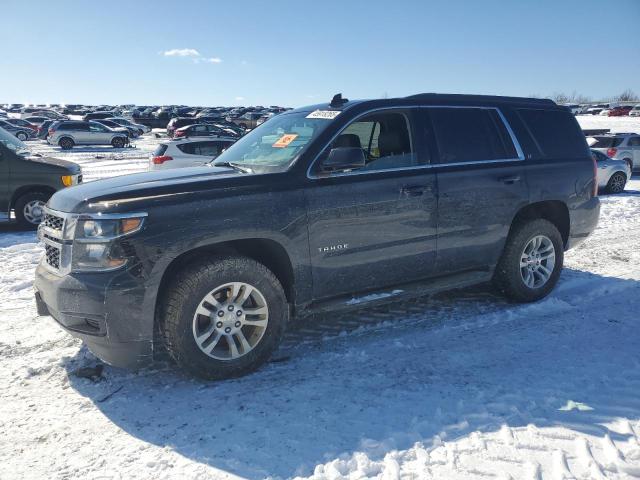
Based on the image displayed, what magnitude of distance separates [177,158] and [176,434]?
34.7ft

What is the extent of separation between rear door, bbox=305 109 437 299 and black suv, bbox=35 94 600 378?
1 cm

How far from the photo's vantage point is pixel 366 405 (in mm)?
3314

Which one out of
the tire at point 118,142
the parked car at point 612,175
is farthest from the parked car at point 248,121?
the parked car at point 612,175

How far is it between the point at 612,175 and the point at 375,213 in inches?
469

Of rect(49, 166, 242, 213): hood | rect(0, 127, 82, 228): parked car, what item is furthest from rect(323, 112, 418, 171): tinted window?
rect(0, 127, 82, 228): parked car

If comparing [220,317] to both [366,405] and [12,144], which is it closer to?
[366,405]

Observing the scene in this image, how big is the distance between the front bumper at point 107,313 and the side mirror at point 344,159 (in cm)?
160

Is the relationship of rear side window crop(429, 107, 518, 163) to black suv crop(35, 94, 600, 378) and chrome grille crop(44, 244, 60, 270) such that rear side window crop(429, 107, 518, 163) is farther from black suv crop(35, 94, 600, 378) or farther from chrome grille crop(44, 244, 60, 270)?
chrome grille crop(44, 244, 60, 270)

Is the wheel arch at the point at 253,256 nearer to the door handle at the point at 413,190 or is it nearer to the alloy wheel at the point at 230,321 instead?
the alloy wheel at the point at 230,321

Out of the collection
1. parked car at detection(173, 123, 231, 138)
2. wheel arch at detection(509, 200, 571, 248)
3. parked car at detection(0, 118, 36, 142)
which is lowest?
wheel arch at detection(509, 200, 571, 248)

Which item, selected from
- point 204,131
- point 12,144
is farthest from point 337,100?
point 204,131

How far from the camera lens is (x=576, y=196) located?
17.6 ft

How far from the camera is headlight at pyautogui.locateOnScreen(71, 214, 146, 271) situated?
3.24m

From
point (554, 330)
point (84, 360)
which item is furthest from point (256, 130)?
point (554, 330)
